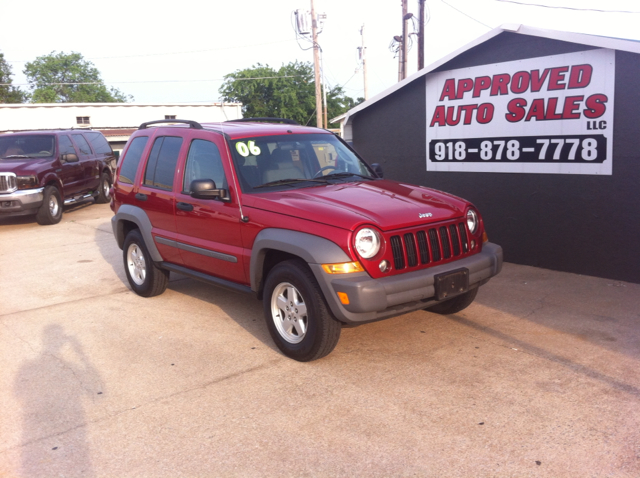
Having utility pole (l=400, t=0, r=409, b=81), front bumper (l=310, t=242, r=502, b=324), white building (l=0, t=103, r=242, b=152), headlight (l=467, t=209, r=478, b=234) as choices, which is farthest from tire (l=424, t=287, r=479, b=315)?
white building (l=0, t=103, r=242, b=152)

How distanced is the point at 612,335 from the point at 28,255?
8663 mm

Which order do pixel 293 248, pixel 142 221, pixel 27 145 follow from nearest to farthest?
pixel 293 248
pixel 142 221
pixel 27 145

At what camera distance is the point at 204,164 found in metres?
5.89

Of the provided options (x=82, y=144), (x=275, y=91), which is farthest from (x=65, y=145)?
(x=275, y=91)

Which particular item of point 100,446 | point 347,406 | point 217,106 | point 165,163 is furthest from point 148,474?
point 217,106

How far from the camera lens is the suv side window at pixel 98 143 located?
16.1 m

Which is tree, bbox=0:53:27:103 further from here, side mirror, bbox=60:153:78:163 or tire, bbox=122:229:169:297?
tire, bbox=122:229:169:297

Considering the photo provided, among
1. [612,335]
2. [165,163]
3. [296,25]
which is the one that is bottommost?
[612,335]

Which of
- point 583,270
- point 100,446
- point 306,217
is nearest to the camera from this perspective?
point 100,446

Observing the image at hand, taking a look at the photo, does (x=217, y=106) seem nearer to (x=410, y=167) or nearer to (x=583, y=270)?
(x=410, y=167)

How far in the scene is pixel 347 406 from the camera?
165 inches

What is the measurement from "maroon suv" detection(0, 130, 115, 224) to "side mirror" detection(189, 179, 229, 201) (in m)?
8.87

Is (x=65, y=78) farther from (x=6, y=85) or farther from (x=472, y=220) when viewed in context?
(x=472, y=220)

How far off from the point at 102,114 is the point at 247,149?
41882 mm
